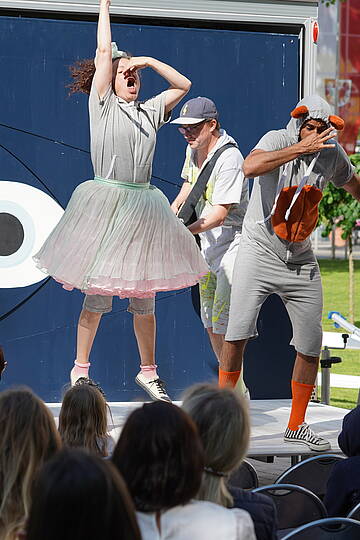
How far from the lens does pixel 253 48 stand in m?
6.40

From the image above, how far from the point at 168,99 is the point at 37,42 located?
1.12 metres

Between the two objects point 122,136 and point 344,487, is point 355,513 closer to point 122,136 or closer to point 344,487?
point 344,487

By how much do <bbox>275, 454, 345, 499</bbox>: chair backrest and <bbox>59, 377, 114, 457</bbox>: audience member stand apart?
771 millimetres

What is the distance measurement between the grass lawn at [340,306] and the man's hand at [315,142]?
5.04 metres

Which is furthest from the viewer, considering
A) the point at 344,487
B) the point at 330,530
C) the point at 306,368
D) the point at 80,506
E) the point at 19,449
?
the point at 306,368

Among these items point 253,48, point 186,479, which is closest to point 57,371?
point 253,48

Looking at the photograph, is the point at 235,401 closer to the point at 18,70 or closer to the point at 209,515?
the point at 209,515

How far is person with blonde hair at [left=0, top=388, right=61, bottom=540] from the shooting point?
253 centimetres

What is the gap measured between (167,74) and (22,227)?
4.61ft

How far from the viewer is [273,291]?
5109 millimetres

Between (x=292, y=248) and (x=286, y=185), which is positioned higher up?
(x=286, y=185)

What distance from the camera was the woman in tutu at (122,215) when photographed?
521 centimetres

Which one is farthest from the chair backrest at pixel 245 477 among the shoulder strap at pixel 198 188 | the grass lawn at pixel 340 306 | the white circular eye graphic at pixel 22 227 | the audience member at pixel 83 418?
the grass lawn at pixel 340 306

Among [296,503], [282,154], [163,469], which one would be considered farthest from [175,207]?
[163,469]
